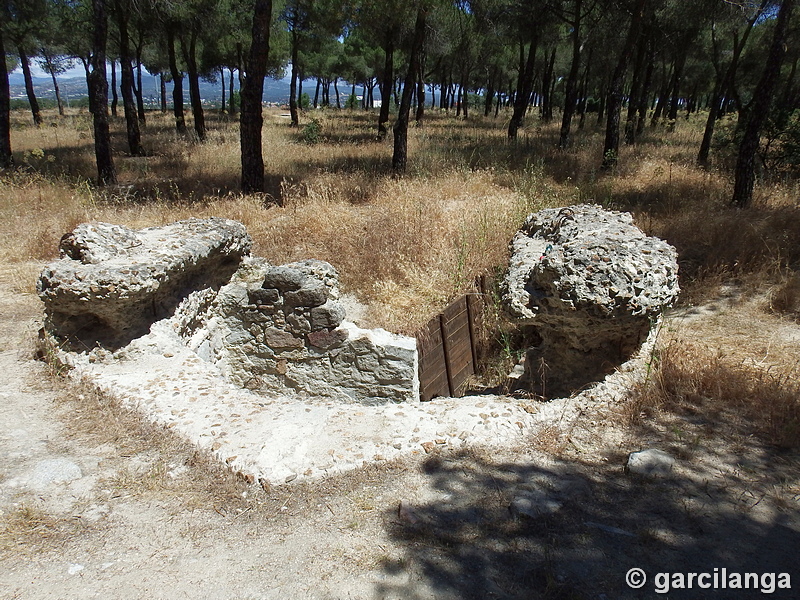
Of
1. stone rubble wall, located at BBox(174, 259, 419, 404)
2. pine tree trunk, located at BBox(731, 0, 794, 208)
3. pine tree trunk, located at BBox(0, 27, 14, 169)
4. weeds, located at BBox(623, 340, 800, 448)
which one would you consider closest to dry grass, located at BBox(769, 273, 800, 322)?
weeds, located at BBox(623, 340, 800, 448)

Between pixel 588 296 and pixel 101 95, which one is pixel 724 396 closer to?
pixel 588 296

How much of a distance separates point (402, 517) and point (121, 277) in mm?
2868

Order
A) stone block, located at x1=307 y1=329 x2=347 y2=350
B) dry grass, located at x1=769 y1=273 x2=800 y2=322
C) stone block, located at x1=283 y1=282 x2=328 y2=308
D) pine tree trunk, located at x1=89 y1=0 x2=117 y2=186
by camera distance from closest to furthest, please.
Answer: stone block, located at x1=283 y1=282 x2=328 y2=308 < stone block, located at x1=307 y1=329 x2=347 y2=350 < dry grass, located at x1=769 y1=273 x2=800 y2=322 < pine tree trunk, located at x1=89 y1=0 x2=117 y2=186

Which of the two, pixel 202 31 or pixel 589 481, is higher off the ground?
pixel 202 31

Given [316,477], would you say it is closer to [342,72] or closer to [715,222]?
[715,222]

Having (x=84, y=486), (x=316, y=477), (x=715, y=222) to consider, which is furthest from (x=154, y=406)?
(x=715, y=222)

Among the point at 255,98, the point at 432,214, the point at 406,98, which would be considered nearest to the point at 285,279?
the point at 432,214

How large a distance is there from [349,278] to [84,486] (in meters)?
4.34

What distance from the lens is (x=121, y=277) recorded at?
381 cm

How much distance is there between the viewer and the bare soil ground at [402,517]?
86.1 inches

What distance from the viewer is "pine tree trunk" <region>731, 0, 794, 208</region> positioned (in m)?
6.98

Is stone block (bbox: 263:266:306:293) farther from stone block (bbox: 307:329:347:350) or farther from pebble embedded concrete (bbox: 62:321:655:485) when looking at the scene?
pebble embedded concrete (bbox: 62:321:655:485)

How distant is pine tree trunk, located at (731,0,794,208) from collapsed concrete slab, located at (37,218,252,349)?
7867 mm

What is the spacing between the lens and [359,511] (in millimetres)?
2646
